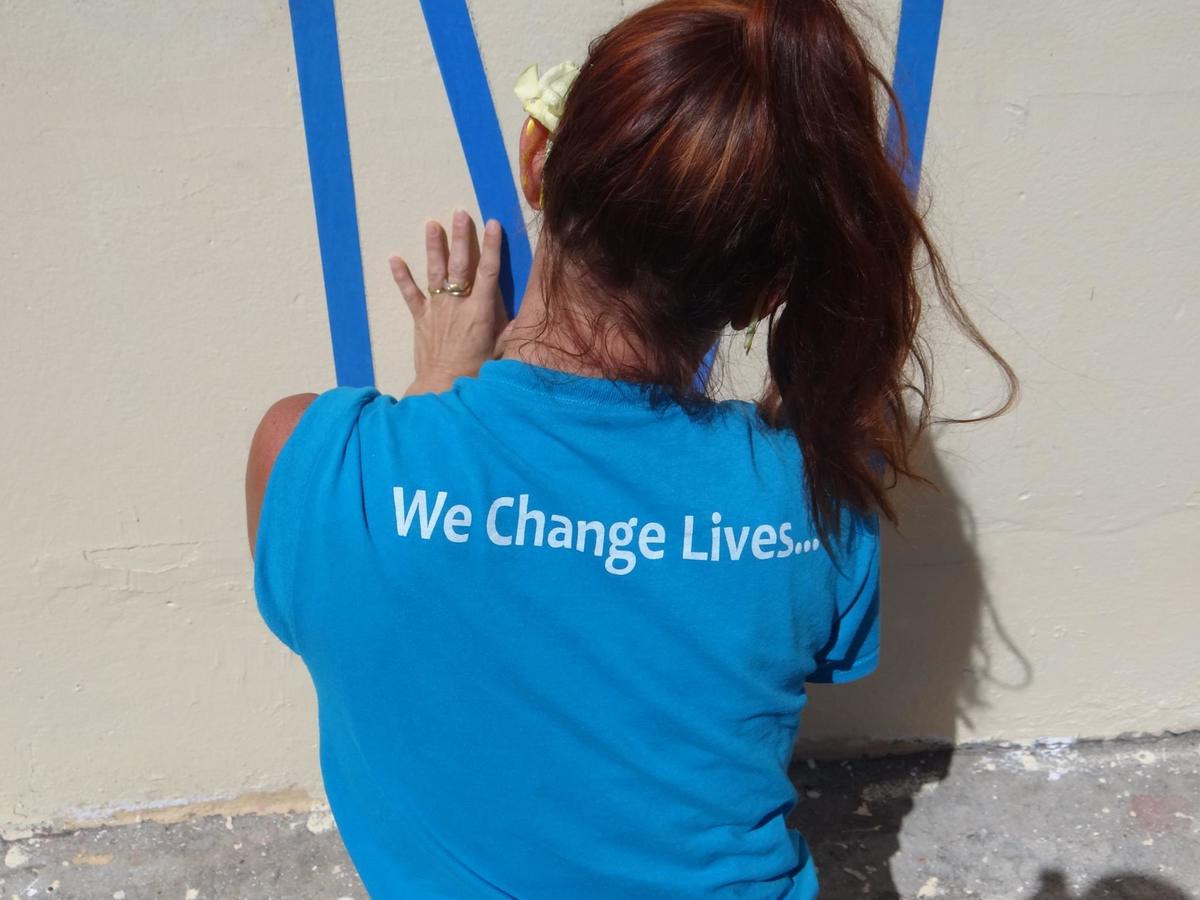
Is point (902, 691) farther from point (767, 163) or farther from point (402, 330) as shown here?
point (767, 163)

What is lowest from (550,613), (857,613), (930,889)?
(930,889)

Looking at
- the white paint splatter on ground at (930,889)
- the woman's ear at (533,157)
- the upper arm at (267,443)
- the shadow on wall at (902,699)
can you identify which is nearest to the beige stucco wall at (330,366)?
the shadow on wall at (902,699)

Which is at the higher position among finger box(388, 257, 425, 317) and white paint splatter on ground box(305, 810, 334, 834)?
finger box(388, 257, 425, 317)

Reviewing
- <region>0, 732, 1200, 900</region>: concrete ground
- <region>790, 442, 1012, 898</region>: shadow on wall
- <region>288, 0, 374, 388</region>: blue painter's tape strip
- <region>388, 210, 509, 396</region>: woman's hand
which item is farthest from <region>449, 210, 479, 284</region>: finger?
<region>0, 732, 1200, 900</region>: concrete ground

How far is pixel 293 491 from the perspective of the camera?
2.93ft

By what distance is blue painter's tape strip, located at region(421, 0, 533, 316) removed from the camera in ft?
4.90

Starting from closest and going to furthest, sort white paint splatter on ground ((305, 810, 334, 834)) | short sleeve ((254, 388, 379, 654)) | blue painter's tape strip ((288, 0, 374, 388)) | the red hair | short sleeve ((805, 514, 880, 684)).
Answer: the red hair → short sleeve ((254, 388, 379, 654)) → short sleeve ((805, 514, 880, 684)) → blue painter's tape strip ((288, 0, 374, 388)) → white paint splatter on ground ((305, 810, 334, 834))

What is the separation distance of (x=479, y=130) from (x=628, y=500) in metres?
0.87

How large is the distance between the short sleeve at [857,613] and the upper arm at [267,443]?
1.72 feet

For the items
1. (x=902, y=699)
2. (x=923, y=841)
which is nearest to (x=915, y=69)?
(x=902, y=699)

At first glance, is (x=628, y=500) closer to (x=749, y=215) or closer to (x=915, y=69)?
(x=749, y=215)

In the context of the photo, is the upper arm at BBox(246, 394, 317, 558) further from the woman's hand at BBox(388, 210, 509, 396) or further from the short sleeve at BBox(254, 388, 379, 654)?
the woman's hand at BBox(388, 210, 509, 396)

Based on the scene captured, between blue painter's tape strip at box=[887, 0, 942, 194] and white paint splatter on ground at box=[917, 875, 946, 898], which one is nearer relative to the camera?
blue painter's tape strip at box=[887, 0, 942, 194]

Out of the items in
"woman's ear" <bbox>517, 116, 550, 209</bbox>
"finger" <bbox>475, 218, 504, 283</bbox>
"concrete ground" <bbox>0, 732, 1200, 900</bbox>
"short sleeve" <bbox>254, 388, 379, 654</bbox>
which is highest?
"woman's ear" <bbox>517, 116, 550, 209</bbox>
